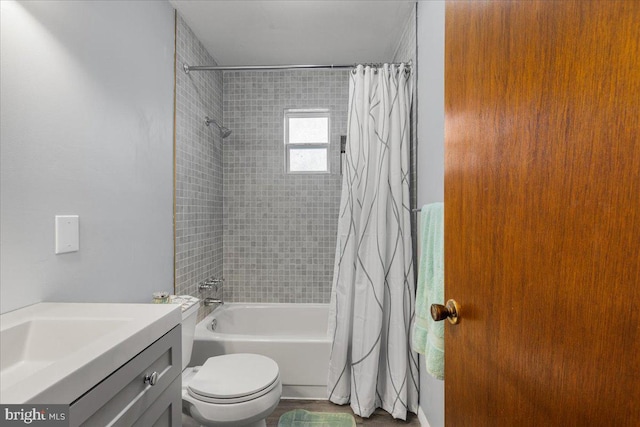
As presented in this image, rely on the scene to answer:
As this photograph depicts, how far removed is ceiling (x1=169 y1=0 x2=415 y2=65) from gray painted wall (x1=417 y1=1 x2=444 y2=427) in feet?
1.21

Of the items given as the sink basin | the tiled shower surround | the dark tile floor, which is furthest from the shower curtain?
the sink basin

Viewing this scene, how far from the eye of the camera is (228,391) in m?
1.53

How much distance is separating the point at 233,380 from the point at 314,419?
2.20ft

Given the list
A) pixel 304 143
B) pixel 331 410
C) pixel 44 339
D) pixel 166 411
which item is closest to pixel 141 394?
pixel 166 411

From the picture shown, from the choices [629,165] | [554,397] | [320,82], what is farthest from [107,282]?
[320,82]

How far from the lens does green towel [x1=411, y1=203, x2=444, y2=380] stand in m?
1.15

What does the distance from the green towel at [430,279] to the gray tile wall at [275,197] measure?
1.71 metres

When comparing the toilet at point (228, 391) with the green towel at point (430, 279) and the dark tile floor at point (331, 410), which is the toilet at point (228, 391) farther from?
the green towel at point (430, 279)

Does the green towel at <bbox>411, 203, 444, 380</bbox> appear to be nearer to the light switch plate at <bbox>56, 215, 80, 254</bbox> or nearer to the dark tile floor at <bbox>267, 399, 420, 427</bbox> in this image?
the dark tile floor at <bbox>267, 399, 420, 427</bbox>

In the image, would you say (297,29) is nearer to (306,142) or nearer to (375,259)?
(306,142)

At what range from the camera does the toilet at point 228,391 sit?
1.50 meters

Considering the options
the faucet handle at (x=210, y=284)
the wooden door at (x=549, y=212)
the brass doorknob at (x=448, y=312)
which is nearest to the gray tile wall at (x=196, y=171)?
the faucet handle at (x=210, y=284)

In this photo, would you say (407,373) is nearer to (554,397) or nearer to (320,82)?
(554,397)

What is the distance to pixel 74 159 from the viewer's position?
1273 mm
